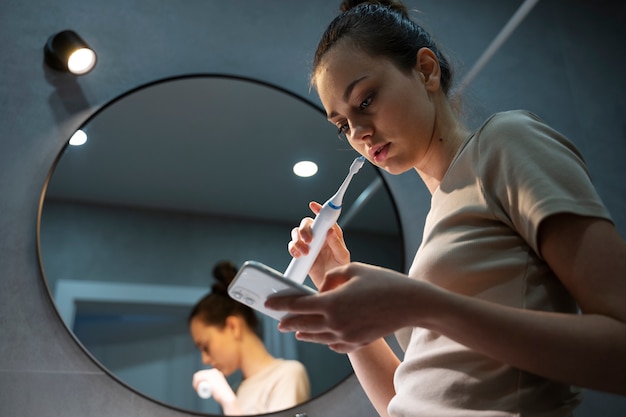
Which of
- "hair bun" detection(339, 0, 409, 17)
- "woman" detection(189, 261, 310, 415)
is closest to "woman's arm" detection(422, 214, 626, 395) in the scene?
"hair bun" detection(339, 0, 409, 17)

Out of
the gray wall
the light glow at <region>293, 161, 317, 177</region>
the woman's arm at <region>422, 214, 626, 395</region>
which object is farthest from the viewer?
the light glow at <region>293, 161, 317, 177</region>

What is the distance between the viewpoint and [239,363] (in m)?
1.10

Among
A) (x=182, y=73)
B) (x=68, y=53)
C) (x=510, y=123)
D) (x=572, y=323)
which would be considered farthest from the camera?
(x=182, y=73)

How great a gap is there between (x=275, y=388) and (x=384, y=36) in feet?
2.09

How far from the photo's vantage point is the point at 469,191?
0.69m

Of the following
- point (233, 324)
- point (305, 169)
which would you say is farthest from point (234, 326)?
point (305, 169)

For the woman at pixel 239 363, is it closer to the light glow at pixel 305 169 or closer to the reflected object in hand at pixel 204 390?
the reflected object in hand at pixel 204 390

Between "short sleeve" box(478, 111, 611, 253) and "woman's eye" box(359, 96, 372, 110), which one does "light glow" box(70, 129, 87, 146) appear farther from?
"short sleeve" box(478, 111, 611, 253)

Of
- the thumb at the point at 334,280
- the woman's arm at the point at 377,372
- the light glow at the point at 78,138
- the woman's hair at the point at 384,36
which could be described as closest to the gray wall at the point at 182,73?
the light glow at the point at 78,138

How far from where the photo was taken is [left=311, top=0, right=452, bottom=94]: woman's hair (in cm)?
82

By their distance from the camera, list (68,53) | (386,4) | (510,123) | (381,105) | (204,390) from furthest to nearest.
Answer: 1. (68,53)
2. (204,390)
3. (386,4)
4. (381,105)
5. (510,123)

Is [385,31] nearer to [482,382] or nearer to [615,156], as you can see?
[482,382]

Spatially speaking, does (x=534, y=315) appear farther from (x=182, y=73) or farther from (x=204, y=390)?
(x=182, y=73)

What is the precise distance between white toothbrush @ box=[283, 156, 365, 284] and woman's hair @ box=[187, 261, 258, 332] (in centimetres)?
30
